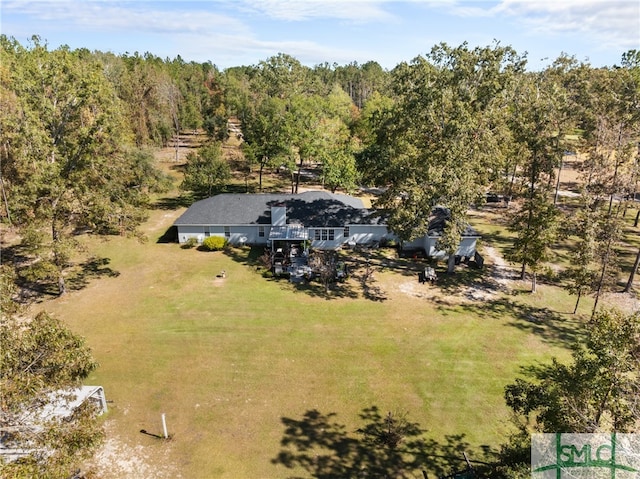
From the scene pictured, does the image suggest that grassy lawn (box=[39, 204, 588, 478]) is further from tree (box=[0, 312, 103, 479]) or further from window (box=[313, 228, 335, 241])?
window (box=[313, 228, 335, 241])

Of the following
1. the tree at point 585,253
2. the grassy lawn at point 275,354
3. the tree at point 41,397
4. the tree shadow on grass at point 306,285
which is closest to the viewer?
the tree at point 41,397

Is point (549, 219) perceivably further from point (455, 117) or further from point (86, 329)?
point (86, 329)

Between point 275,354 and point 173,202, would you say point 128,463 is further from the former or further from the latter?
point 173,202

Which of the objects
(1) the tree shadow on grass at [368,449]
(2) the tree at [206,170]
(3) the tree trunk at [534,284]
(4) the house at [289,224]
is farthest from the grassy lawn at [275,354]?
(2) the tree at [206,170]

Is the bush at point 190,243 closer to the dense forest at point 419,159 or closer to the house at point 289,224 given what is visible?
the house at point 289,224

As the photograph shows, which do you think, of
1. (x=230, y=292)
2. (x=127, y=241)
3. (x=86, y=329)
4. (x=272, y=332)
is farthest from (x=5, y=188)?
(x=272, y=332)
